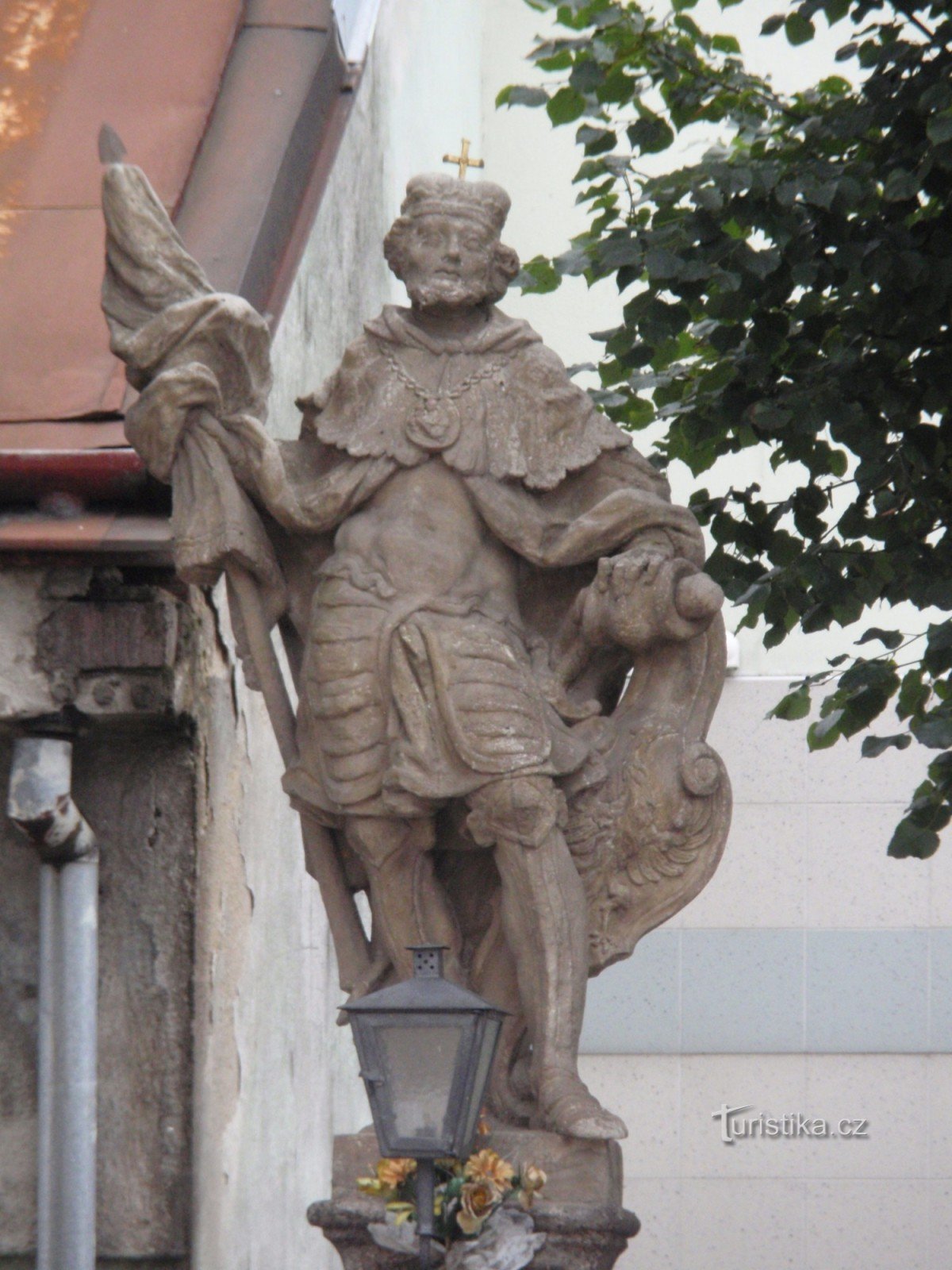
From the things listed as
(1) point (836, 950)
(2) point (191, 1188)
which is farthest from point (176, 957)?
(1) point (836, 950)

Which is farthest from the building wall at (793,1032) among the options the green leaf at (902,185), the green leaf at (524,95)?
the green leaf at (902,185)

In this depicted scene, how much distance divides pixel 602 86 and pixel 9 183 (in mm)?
1718

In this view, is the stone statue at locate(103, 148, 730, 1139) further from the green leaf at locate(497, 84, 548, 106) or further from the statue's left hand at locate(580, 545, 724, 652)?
the green leaf at locate(497, 84, 548, 106)

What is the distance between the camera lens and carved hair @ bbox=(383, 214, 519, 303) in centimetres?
569

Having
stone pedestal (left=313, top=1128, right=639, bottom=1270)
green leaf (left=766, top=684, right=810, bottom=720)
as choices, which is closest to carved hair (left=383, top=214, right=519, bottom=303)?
stone pedestal (left=313, top=1128, right=639, bottom=1270)

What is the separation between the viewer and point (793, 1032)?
456 inches

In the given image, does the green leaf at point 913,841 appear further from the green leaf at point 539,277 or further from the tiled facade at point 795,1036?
the tiled facade at point 795,1036

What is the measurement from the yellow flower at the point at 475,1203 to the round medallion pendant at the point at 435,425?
1.63m

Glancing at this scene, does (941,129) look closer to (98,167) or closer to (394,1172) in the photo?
(98,167)

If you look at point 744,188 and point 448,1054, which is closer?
point 448,1054

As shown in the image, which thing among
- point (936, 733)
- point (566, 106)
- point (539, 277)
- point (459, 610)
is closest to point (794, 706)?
point (936, 733)

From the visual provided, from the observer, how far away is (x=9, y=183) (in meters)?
7.25

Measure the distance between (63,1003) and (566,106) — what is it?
280 centimetres

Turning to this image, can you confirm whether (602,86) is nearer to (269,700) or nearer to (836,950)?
(269,700)
